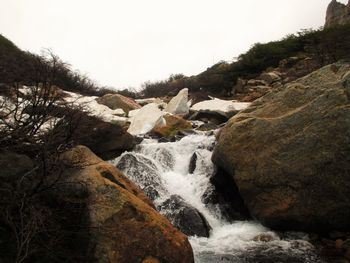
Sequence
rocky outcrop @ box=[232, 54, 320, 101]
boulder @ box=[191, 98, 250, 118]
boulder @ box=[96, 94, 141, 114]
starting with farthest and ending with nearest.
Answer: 1. boulder @ box=[96, 94, 141, 114]
2. rocky outcrop @ box=[232, 54, 320, 101]
3. boulder @ box=[191, 98, 250, 118]

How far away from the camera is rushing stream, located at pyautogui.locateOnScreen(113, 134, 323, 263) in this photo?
6.56m

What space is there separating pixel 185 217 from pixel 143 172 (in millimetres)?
2259

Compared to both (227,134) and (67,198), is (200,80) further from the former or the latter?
(67,198)

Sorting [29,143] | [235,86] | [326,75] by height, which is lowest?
[29,143]

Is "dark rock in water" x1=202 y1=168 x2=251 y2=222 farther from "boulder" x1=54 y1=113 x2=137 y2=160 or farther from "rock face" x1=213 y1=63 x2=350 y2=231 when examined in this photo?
"boulder" x1=54 y1=113 x2=137 y2=160

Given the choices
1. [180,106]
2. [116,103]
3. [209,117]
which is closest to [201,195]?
[209,117]

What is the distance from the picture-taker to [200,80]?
26.6 meters

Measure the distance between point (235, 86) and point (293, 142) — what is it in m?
16.0

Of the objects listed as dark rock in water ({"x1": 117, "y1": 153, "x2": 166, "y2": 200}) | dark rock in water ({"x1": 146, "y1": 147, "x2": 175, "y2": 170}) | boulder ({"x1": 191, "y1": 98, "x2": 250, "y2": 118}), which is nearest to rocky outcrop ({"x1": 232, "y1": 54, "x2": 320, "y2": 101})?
boulder ({"x1": 191, "y1": 98, "x2": 250, "y2": 118})

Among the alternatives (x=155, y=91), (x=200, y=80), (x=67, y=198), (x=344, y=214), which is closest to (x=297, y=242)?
(x=344, y=214)

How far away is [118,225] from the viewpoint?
4887 mm

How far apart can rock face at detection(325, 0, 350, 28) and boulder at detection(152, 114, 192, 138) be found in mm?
30768

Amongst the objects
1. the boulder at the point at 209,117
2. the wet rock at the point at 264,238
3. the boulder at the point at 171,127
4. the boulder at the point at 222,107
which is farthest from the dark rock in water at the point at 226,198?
the boulder at the point at 222,107

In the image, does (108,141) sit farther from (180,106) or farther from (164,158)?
(180,106)
